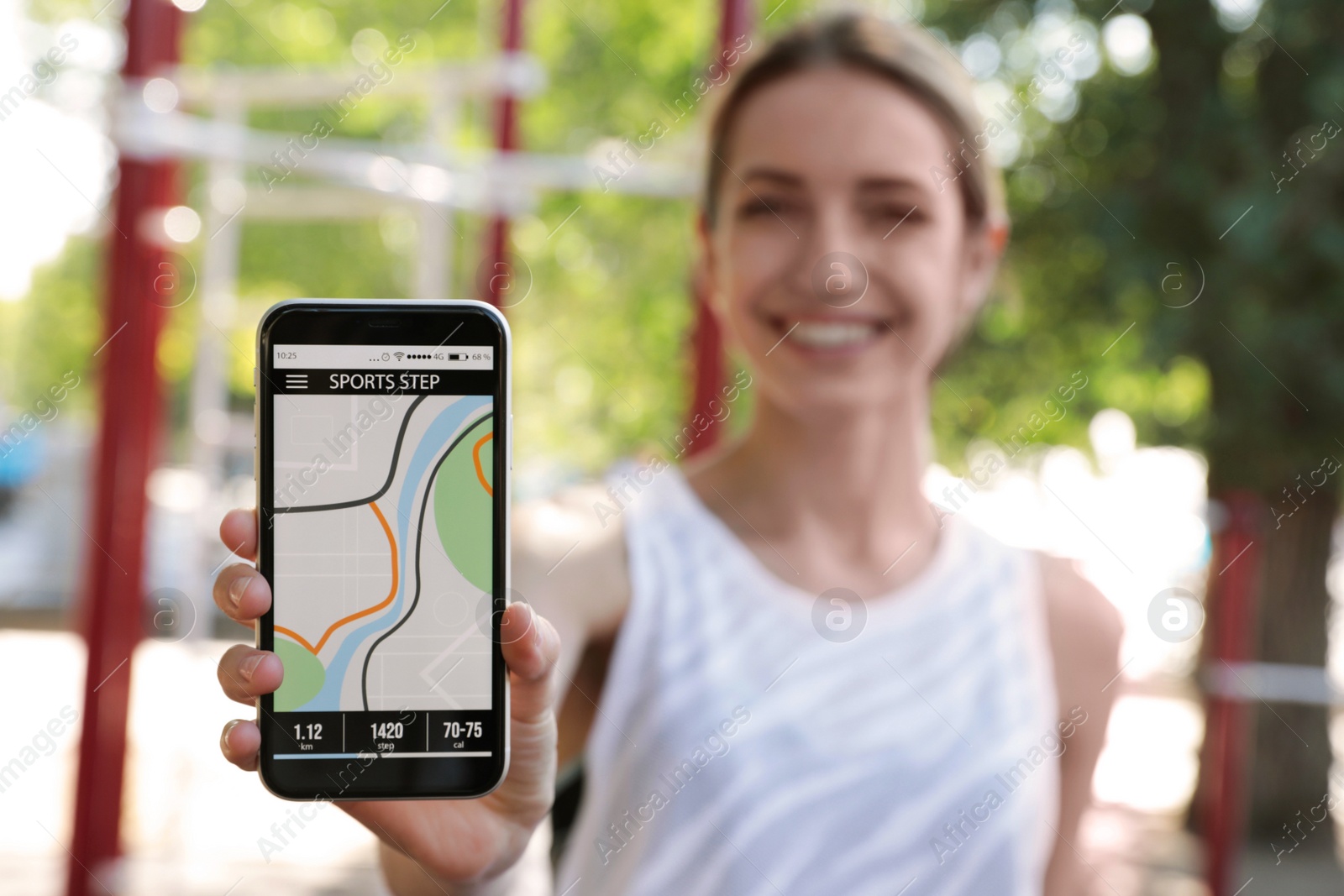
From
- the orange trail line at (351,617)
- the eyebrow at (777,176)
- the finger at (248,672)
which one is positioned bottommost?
the finger at (248,672)

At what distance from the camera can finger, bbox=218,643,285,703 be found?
1.22ft

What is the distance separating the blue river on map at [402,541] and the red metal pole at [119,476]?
1.33 m

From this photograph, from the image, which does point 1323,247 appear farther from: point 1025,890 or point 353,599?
point 353,599

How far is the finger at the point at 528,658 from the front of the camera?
1.25 feet

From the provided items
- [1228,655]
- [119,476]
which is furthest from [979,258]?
[1228,655]

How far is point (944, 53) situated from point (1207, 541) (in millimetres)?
2057

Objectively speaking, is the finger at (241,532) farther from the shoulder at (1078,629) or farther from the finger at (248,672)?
the shoulder at (1078,629)

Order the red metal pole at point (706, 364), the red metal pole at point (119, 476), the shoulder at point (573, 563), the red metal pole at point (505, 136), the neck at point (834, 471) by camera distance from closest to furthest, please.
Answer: the shoulder at point (573, 563) → the neck at point (834, 471) → the red metal pole at point (119, 476) → the red metal pole at point (706, 364) → the red metal pole at point (505, 136)

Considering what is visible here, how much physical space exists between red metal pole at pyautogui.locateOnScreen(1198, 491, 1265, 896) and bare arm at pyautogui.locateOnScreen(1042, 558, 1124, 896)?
174 cm

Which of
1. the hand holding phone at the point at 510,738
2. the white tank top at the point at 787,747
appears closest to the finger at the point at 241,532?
the hand holding phone at the point at 510,738

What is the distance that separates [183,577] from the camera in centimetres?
290

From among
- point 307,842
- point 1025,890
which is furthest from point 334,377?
point 307,842

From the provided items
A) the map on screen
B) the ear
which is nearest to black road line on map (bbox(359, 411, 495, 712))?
the map on screen

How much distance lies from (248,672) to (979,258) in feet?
2.10
